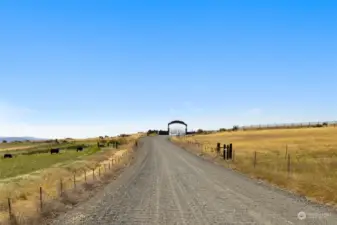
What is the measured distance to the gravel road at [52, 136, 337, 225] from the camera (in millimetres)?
16047

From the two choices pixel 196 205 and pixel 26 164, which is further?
pixel 26 164

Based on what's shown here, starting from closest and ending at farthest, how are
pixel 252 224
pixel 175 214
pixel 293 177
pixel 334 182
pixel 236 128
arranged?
pixel 252 224, pixel 175 214, pixel 334 182, pixel 293 177, pixel 236 128

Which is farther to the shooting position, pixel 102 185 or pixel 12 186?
pixel 12 186

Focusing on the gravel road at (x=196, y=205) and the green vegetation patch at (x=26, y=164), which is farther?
the green vegetation patch at (x=26, y=164)

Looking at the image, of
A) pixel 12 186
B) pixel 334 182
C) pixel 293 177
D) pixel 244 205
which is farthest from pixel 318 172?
pixel 12 186

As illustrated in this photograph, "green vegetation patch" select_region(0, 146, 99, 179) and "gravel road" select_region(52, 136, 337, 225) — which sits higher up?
"gravel road" select_region(52, 136, 337, 225)

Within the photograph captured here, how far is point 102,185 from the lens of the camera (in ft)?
94.7

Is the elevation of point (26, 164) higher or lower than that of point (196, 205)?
lower

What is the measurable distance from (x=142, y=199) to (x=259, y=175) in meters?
12.4

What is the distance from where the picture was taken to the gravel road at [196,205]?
16.0 m

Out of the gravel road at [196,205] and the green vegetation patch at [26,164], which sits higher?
the gravel road at [196,205]

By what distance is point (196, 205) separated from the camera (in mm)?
19531

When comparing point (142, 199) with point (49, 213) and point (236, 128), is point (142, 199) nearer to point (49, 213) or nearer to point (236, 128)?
point (49, 213)

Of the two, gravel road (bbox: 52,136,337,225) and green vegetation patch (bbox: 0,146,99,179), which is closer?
gravel road (bbox: 52,136,337,225)
